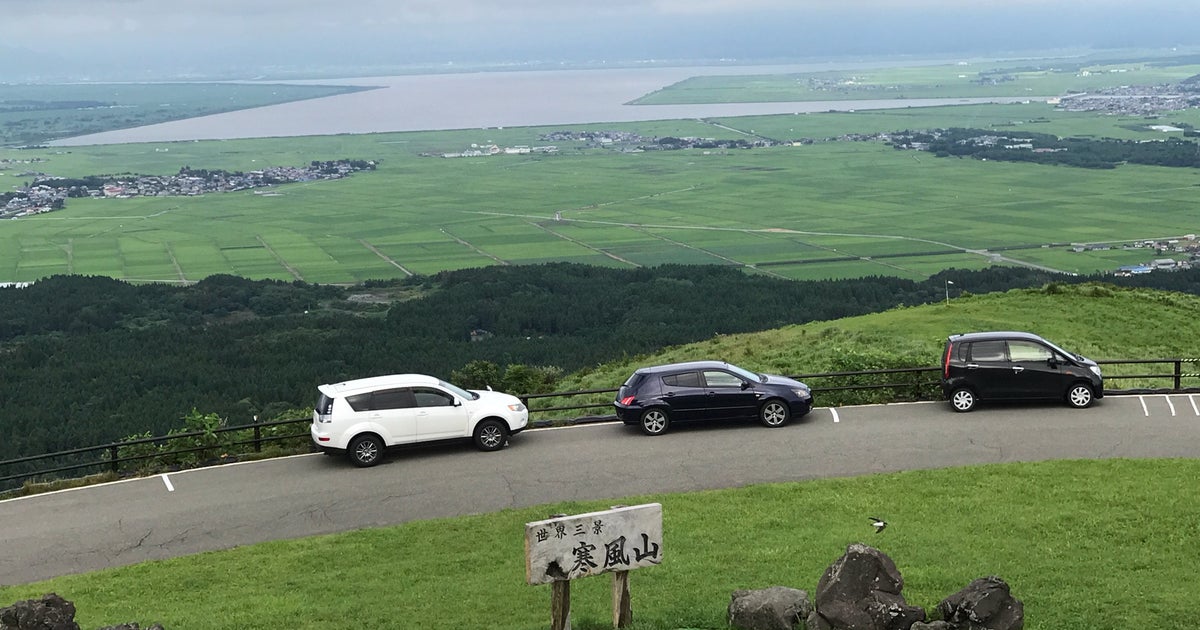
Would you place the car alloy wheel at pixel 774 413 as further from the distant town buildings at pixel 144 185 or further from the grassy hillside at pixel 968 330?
the distant town buildings at pixel 144 185

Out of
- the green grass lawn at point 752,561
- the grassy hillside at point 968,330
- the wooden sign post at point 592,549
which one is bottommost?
the grassy hillside at point 968,330

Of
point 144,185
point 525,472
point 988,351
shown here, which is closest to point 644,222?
point 144,185

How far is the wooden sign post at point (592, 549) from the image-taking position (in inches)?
471

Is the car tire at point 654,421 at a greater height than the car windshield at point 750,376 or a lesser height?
lesser

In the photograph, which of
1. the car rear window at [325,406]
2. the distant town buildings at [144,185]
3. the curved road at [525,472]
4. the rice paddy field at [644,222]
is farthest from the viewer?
the distant town buildings at [144,185]

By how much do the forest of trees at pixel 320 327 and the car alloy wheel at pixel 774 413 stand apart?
1490 centimetres

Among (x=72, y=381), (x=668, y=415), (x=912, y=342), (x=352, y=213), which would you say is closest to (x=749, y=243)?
(x=352, y=213)

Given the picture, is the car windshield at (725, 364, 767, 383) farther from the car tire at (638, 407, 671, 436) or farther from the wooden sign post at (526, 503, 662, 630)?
the wooden sign post at (526, 503, 662, 630)

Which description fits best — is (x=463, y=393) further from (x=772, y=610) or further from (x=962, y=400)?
(x=772, y=610)

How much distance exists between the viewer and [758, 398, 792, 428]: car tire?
2452cm

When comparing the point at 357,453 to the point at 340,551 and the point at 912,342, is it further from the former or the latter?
the point at 912,342

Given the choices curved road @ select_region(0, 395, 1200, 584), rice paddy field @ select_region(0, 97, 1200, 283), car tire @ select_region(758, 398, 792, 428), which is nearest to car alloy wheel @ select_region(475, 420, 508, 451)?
curved road @ select_region(0, 395, 1200, 584)

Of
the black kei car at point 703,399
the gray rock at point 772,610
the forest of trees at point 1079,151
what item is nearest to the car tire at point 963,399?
the black kei car at point 703,399

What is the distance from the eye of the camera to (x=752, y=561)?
597 inches
